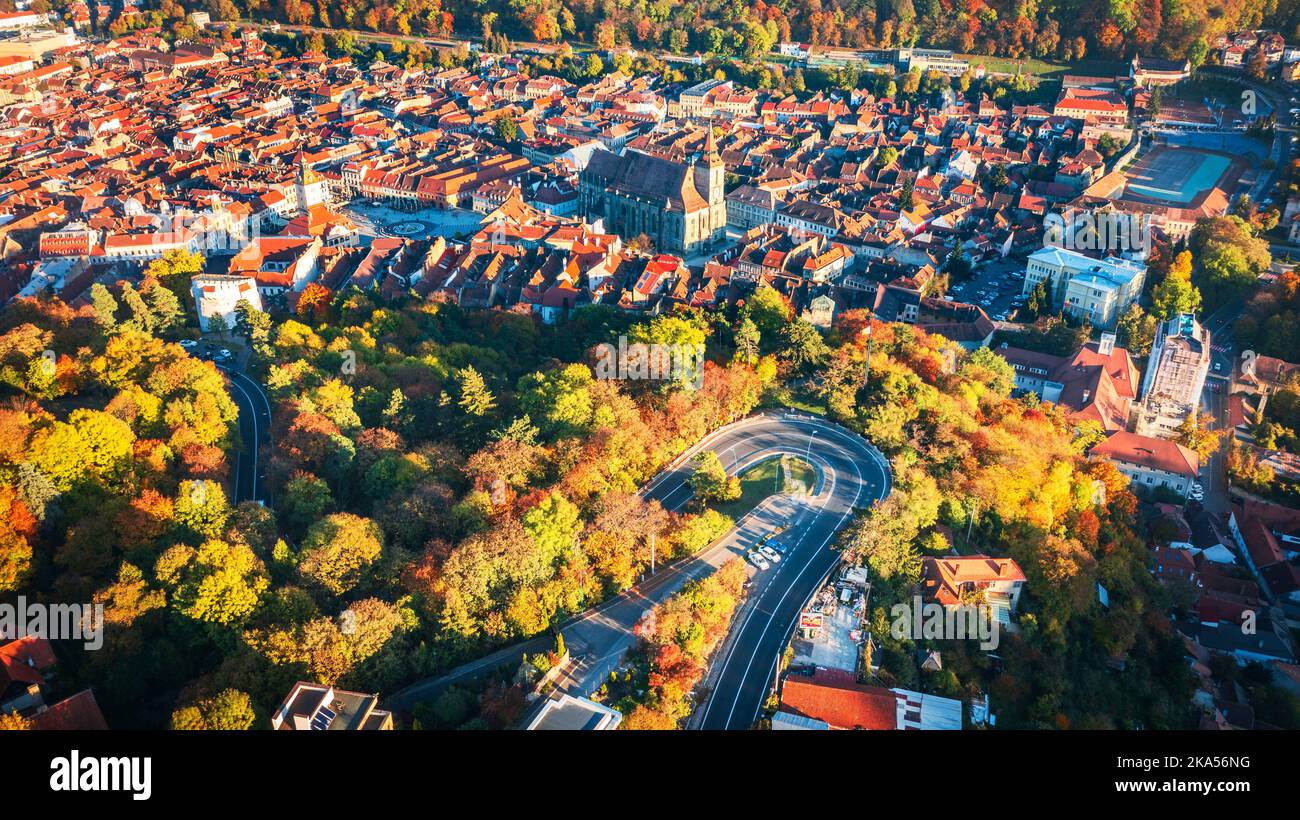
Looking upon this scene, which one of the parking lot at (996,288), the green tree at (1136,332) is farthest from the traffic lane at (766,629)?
the parking lot at (996,288)

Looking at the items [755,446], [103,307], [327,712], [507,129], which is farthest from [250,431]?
[507,129]

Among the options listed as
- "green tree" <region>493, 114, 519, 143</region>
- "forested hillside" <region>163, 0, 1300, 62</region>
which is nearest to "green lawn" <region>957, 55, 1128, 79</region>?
"forested hillside" <region>163, 0, 1300, 62</region>

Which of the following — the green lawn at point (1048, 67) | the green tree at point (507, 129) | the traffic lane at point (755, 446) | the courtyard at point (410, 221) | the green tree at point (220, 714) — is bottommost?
the green tree at point (220, 714)

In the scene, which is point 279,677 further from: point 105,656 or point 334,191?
point 334,191

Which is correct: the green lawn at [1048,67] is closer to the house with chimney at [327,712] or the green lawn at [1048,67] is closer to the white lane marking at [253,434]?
the white lane marking at [253,434]

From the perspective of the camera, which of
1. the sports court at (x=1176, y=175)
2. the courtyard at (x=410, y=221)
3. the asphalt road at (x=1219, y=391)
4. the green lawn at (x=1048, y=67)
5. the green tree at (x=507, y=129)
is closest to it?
the asphalt road at (x=1219, y=391)

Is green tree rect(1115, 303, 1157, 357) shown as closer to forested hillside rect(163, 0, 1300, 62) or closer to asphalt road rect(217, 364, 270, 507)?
asphalt road rect(217, 364, 270, 507)
